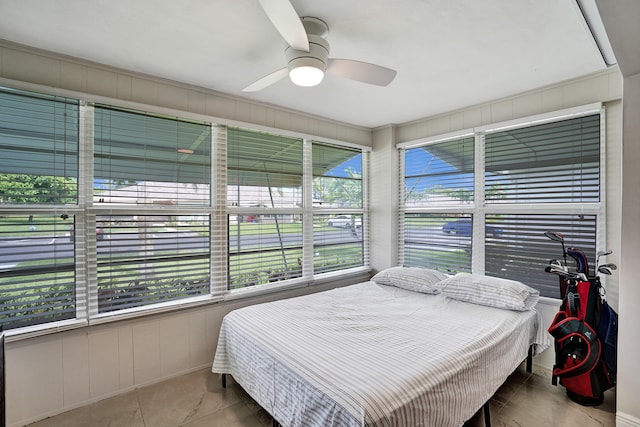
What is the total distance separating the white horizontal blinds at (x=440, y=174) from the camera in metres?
3.46

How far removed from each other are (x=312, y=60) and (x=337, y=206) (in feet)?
7.64

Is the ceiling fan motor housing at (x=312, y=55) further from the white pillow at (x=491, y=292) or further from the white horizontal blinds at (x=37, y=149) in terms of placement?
the white pillow at (x=491, y=292)

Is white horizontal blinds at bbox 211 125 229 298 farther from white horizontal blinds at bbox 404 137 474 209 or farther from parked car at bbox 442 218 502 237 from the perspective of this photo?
parked car at bbox 442 218 502 237

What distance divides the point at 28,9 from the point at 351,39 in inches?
72.1

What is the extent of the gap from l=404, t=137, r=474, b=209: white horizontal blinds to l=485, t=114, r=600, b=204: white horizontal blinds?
23 centimetres

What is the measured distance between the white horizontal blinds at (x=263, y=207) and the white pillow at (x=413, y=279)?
1.00 m

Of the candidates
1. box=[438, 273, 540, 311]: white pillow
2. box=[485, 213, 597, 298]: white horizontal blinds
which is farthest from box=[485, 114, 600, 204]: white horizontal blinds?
box=[438, 273, 540, 311]: white pillow

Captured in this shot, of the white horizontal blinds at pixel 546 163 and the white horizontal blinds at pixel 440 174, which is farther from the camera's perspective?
the white horizontal blinds at pixel 440 174

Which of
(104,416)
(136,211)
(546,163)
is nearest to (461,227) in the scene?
(546,163)

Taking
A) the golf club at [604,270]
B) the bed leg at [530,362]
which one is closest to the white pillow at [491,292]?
the bed leg at [530,362]

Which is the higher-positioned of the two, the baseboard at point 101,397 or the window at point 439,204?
the window at point 439,204

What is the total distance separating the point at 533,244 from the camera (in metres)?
2.95

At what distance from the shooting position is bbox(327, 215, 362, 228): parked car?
396cm

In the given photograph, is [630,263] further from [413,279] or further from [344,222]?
[344,222]
